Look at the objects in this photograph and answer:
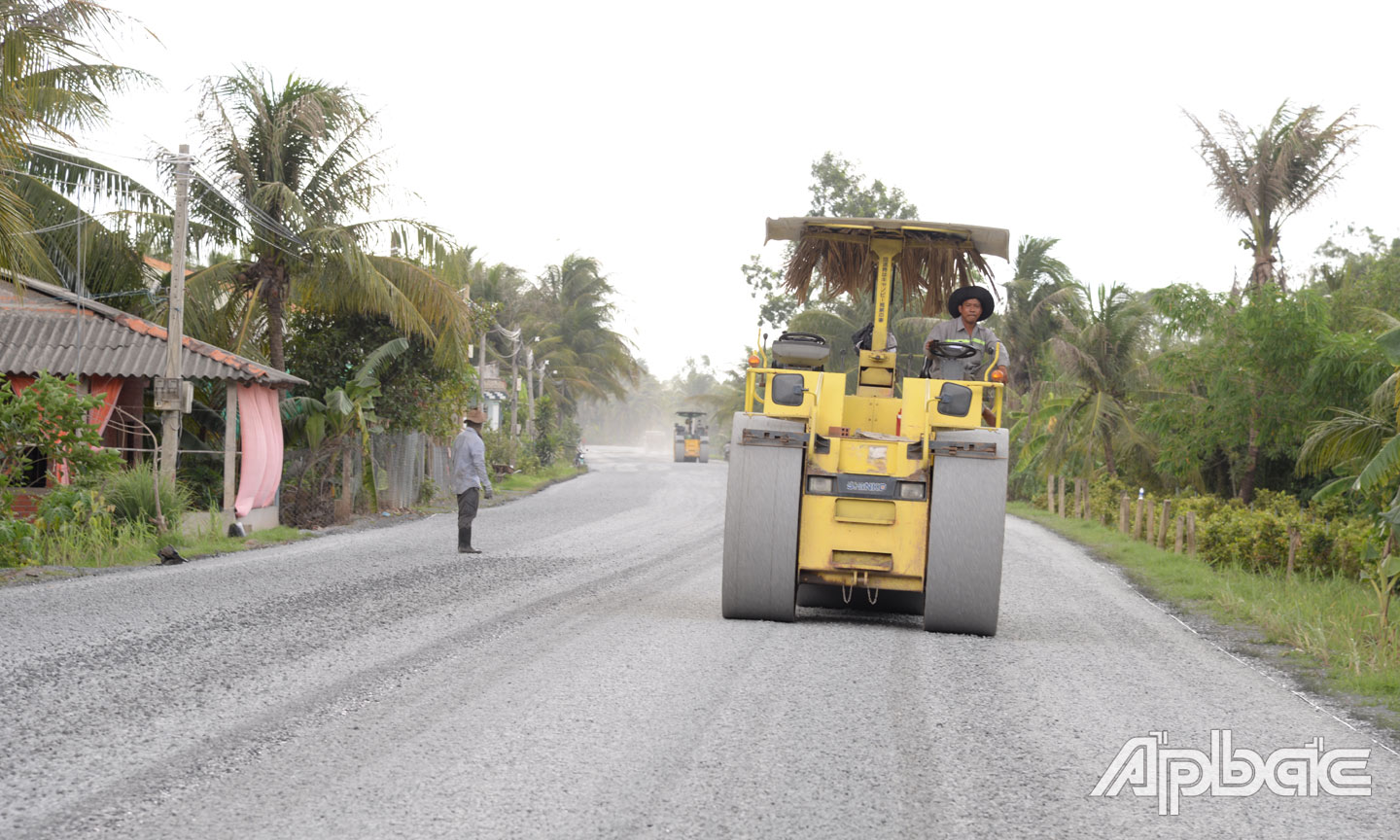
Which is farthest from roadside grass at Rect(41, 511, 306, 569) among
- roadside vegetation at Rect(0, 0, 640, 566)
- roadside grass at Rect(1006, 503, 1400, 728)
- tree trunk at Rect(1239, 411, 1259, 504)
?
tree trunk at Rect(1239, 411, 1259, 504)

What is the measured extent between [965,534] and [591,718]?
13.6ft

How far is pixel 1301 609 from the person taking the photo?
12.8 m

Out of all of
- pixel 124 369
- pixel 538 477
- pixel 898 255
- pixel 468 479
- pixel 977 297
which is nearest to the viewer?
pixel 977 297

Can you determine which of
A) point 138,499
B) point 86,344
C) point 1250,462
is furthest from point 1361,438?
point 86,344

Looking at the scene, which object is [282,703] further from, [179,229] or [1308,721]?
[179,229]

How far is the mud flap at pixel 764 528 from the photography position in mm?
9914

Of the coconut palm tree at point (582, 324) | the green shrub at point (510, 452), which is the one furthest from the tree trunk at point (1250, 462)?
the coconut palm tree at point (582, 324)

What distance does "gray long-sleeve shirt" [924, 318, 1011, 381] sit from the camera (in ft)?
34.8

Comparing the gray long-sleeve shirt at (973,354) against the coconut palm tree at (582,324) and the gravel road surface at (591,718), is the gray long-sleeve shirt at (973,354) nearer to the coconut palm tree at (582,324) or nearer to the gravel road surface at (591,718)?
the gravel road surface at (591,718)

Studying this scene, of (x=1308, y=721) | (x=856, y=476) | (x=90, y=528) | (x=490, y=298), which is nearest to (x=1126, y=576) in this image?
(x=856, y=476)

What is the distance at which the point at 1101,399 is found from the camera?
99.5 ft

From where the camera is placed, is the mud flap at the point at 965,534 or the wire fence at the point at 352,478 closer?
the mud flap at the point at 965,534

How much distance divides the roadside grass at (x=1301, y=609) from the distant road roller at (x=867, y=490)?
2.53 meters

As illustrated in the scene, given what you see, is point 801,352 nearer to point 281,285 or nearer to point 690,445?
point 281,285
